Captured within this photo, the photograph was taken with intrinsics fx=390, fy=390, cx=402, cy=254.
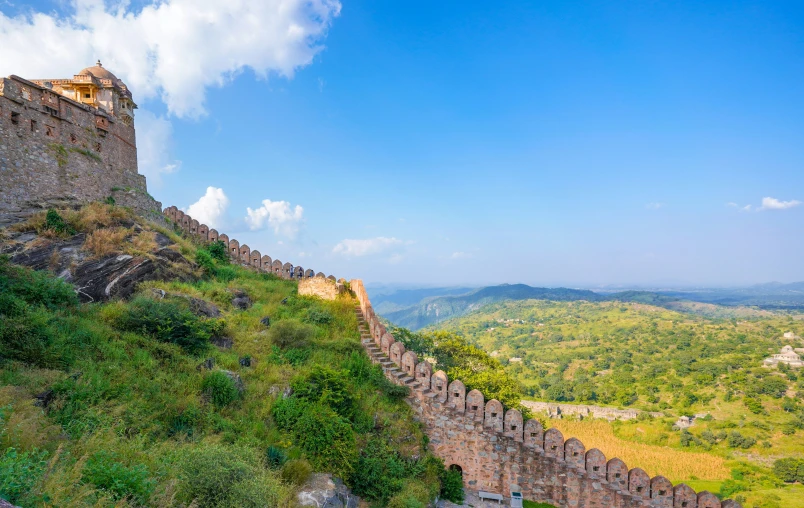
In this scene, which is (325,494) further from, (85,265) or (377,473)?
(85,265)

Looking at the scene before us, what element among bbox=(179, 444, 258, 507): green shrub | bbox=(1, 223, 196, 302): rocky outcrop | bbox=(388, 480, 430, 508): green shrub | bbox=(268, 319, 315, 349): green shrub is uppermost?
bbox=(1, 223, 196, 302): rocky outcrop

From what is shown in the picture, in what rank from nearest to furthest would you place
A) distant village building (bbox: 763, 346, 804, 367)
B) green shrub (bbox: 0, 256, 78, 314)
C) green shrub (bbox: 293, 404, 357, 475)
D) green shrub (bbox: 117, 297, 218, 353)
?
1. green shrub (bbox: 293, 404, 357, 475)
2. green shrub (bbox: 0, 256, 78, 314)
3. green shrub (bbox: 117, 297, 218, 353)
4. distant village building (bbox: 763, 346, 804, 367)

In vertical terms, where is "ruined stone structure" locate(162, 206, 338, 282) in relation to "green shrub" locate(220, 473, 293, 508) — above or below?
above

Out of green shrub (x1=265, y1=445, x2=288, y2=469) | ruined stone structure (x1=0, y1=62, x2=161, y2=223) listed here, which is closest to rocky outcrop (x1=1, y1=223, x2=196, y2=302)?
ruined stone structure (x1=0, y1=62, x2=161, y2=223)

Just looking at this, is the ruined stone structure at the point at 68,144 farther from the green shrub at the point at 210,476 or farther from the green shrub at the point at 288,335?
the green shrub at the point at 210,476

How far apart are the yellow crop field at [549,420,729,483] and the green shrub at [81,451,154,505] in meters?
33.6

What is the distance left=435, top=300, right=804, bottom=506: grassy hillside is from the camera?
38469 mm

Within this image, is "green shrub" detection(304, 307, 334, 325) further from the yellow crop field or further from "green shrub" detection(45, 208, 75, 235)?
the yellow crop field

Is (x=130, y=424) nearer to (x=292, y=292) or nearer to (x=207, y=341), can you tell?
(x=207, y=341)

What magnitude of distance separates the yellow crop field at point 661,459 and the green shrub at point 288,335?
27403 millimetres

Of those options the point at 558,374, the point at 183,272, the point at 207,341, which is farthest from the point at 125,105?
the point at 558,374

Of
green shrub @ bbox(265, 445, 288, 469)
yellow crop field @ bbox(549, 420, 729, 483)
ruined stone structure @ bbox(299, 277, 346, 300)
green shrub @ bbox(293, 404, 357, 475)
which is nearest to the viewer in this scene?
green shrub @ bbox(265, 445, 288, 469)

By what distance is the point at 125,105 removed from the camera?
749 inches

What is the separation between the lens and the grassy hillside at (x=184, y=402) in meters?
5.78
